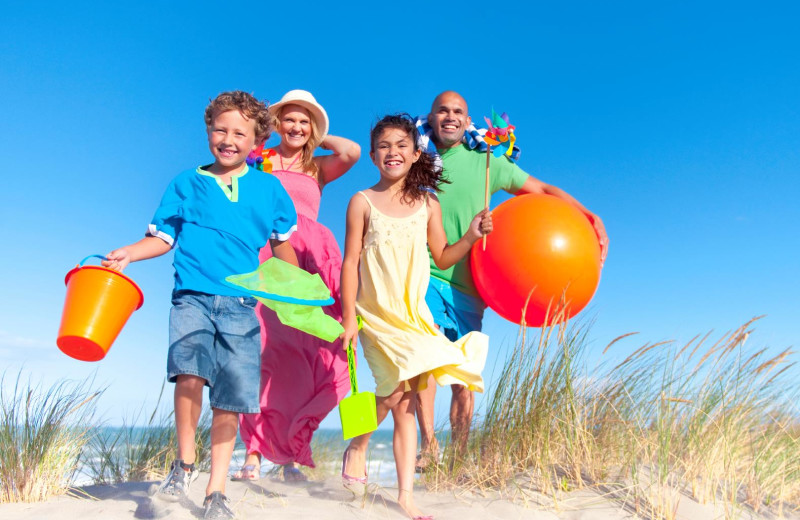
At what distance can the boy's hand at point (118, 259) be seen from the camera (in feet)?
9.81

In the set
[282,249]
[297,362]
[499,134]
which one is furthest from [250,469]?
[499,134]

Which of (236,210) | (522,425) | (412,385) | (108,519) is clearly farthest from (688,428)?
(108,519)

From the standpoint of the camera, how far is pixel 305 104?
4652 mm

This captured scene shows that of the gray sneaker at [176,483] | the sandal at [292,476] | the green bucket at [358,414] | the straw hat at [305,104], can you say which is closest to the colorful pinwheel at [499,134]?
the straw hat at [305,104]

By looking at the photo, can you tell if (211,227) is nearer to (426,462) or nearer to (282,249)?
(282,249)

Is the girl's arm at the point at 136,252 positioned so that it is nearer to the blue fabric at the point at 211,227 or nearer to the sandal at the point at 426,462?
the blue fabric at the point at 211,227

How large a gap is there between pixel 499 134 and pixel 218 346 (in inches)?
94.7

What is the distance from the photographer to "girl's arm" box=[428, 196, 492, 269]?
12.2ft

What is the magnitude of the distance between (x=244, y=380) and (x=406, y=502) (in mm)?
969

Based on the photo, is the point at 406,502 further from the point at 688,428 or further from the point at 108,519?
the point at 688,428

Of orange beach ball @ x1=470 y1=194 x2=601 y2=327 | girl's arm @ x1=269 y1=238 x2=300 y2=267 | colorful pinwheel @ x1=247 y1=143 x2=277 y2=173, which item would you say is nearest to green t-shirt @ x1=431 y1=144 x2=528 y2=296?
orange beach ball @ x1=470 y1=194 x2=601 y2=327

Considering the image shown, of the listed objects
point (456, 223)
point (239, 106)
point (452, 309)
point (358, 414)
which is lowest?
point (358, 414)

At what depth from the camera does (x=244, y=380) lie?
3125 millimetres

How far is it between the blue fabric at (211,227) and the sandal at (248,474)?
156 cm
